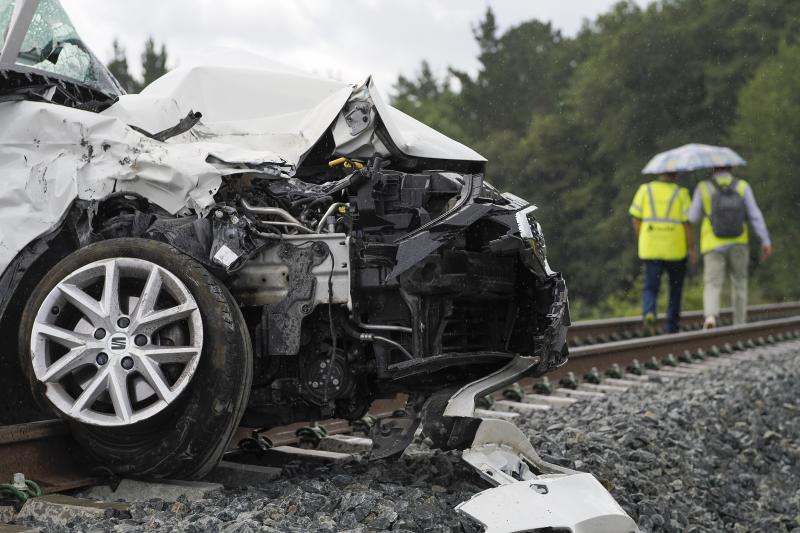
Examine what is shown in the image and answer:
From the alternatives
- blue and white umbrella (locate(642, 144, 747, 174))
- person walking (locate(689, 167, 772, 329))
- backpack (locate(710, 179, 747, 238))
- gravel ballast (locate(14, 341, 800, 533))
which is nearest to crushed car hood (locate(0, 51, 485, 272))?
gravel ballast (locate(14, 341, 800, 533))

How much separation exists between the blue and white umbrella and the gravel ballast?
220 inches

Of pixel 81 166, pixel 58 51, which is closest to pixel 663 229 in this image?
pixel 58 51

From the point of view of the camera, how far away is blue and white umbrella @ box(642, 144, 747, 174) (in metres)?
13.8

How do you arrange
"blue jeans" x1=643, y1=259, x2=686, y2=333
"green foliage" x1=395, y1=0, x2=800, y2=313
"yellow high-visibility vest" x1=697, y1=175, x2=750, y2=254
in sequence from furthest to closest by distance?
"green foliage" x1=395, y1=0, x2=800, y2=313
"yellow high-visibility vest" x1=697, y1=175, x2=750, y2=254
"blue jeans" x1=643, y1=259, x2=686, y2=333

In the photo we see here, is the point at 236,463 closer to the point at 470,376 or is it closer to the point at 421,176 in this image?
the point at 470,376

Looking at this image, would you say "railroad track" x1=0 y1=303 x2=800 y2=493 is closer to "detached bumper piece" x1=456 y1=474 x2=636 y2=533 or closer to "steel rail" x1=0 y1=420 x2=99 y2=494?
"steel rail" x1=0 y1=420 x2=99 y2=494

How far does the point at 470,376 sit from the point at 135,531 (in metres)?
1.88

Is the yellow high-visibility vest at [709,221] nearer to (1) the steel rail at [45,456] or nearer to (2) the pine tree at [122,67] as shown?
(1) the steel rail at [45,456]

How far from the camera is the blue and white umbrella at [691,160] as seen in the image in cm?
1375

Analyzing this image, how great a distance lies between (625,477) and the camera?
4.93 meters

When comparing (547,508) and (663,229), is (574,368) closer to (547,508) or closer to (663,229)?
(663,229)

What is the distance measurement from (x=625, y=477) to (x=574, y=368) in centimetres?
420

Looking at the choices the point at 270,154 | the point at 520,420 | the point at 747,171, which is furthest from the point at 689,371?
the point at 747,171

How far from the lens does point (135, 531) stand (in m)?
3.45
